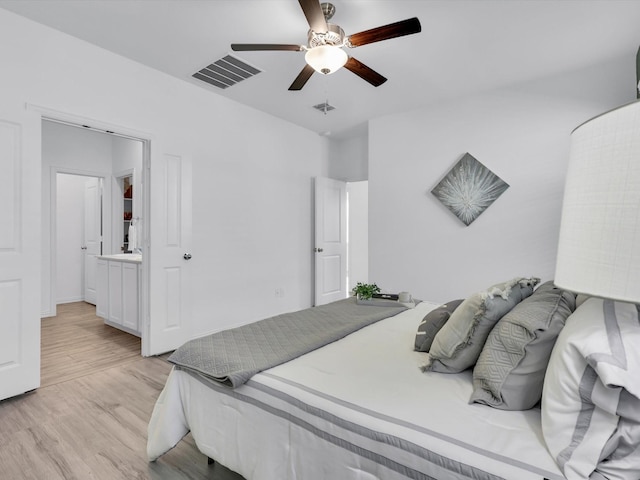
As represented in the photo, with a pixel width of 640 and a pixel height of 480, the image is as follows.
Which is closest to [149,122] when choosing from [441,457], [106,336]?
[106,336]

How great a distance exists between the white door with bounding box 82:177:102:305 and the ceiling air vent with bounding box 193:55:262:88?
3.59 m

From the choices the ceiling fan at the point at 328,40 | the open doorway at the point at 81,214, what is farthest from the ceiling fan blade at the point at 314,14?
the open doorway at the point at 81,214

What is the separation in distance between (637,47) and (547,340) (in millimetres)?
3342

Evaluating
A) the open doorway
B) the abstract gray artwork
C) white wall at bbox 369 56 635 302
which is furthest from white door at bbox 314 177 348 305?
the open doorway

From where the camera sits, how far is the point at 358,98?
4047 millimetres

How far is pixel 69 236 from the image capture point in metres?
6.14

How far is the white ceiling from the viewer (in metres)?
2.48

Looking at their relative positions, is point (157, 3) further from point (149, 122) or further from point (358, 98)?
point (358, 98)

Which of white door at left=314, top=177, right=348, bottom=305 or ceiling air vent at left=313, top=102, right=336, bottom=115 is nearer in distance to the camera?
ceiling air vent at left=313, top=102, right=336, bottom=115

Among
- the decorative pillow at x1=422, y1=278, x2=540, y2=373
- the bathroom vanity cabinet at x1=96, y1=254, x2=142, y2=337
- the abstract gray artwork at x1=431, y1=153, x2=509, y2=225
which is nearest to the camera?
the decorative pillow at x1=422, y1=278, x2=540, y2=373

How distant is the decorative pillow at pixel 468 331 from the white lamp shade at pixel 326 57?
5.76 ft

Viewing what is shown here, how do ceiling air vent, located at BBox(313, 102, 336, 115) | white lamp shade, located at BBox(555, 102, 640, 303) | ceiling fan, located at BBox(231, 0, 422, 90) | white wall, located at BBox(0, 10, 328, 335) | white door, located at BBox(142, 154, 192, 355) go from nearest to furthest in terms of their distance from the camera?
1. white lamp shade, located at BBox(555, 102, 640, 303)
2. ceiling fan, located at BBox(231, 0, 422, 90)
3. white wall, located at BBox(0, 10, 328, 335)
4. white door, located at BBox(142, 154, 192, 355)
5. ceiling air vent, located at BBox(313, 102, 336, 115)

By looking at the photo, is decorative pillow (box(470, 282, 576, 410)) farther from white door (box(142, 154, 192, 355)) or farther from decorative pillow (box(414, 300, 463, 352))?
white door (box(142, 154, 192, 355))

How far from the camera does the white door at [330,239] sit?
17.1ft
